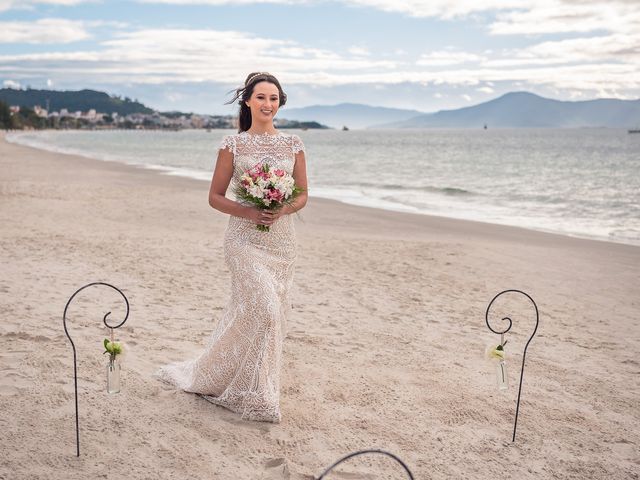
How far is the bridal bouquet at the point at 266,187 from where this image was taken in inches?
173

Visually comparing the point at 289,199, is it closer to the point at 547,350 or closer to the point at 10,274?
the point at 547,350

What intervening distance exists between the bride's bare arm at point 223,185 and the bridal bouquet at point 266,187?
0.40 feet

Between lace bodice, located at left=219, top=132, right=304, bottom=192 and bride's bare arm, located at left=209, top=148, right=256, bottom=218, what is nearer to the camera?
bride's bare arm, located at left=209, top=148, right=256, bottom=218

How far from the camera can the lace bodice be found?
4.73 m

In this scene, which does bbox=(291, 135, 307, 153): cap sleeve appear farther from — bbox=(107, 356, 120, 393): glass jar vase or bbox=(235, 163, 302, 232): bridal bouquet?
bbox=(107, 356, 120, 393): glass jar vase

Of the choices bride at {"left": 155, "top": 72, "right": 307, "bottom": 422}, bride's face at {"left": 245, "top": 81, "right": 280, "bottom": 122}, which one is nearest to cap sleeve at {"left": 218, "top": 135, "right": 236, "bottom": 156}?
bride at {"left": 155, "top": 72, "right": 307, "bottom": 422}

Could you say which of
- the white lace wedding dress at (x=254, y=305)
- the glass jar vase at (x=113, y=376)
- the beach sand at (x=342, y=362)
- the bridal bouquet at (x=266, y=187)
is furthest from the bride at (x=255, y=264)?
the glass jar vase at (x=113, y=376)

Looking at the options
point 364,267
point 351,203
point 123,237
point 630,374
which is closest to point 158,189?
point 351,203

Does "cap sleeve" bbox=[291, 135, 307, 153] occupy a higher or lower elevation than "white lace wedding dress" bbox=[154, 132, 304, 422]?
higher

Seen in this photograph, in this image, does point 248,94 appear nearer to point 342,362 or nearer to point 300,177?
point 300,177

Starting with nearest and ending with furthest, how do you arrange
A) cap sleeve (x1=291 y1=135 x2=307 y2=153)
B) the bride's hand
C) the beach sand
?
the beach sand < the bride's hand < cap sleeve (x1=291 y1=135 x2=307 y2=153)

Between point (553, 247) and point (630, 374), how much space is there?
7510 mm

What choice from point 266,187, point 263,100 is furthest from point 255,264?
point 263,100

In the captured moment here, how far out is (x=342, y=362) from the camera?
610 cm
